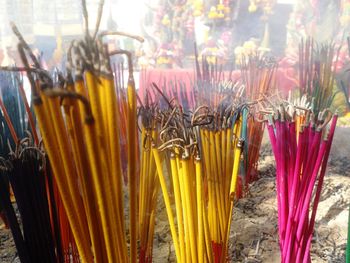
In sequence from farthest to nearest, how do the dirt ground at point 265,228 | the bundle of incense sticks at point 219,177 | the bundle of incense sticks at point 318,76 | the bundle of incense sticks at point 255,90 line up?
the bundle of incense sticks at point 318,76, the bundle of incense sticks at point 255,90, the dirt ground at point 265,228, the bundle of incense sticks at point 219,177

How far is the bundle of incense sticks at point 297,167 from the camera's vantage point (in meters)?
0.72

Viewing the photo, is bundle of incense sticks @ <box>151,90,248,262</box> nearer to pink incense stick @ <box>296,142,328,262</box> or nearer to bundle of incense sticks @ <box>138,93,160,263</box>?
bundle of incense sticks @ <box>138,93,160,263</box>

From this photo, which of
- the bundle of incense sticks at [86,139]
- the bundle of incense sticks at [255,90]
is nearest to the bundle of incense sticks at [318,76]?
the bundle of incense sticks at [255,90]

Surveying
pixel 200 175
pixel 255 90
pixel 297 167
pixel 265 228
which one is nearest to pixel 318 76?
pixel 255 90

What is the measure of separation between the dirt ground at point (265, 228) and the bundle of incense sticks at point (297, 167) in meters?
0.29

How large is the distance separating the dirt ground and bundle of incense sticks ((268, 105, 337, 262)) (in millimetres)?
290

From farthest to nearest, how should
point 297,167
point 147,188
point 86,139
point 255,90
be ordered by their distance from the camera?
1. point 255,90
2. point 147,188
3. point 297,167
4. point 86,139

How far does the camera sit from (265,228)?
3.84 ft

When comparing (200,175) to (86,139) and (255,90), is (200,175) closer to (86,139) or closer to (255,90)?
(86,139)

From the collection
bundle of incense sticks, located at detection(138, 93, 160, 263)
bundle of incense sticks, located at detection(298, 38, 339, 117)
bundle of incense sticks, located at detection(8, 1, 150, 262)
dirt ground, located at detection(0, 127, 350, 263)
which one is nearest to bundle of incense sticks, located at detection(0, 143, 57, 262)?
bundle of incense sticks, located at detection(8, 1, 150, 262)

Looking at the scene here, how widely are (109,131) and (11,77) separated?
0.86 metres

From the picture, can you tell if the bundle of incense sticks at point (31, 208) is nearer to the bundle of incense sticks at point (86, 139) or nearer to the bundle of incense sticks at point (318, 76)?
the bundle of incense sticks at point (86, 139)

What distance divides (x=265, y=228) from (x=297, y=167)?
0.50m

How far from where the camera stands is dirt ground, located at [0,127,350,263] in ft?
3.41
